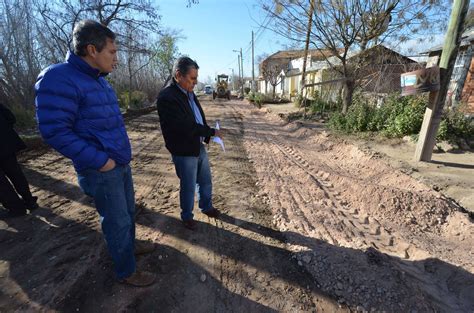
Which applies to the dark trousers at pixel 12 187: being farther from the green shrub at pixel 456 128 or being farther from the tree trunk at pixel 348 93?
the tree trunk at pixel 348 93

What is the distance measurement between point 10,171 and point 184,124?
2.73 metres

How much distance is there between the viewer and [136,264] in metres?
2.40

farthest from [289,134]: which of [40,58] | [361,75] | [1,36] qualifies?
[1,36]

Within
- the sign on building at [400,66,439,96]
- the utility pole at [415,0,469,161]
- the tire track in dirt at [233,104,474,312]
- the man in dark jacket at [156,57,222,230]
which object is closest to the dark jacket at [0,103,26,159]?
the man in dark jacket at [156,57,222,230]

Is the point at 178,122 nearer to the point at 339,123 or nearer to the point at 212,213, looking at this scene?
the point at 212,213

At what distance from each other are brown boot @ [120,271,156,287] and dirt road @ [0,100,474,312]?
6cm

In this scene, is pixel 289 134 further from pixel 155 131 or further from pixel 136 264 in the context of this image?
pixel 136 264

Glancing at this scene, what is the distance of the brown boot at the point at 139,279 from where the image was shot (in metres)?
2.15

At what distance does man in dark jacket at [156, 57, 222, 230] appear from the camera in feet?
7.91

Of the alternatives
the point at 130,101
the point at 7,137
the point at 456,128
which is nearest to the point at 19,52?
the point at 130,101

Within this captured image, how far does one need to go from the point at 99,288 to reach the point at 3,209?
8.23 feet

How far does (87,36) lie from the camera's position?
64.6 inches

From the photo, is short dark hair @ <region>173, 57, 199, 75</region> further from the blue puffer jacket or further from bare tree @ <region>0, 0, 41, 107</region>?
bare tree @ <region>0, 0, 41, 107</region>

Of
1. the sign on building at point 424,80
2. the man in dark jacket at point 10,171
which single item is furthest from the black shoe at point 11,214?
the sign on building at point 424,80
